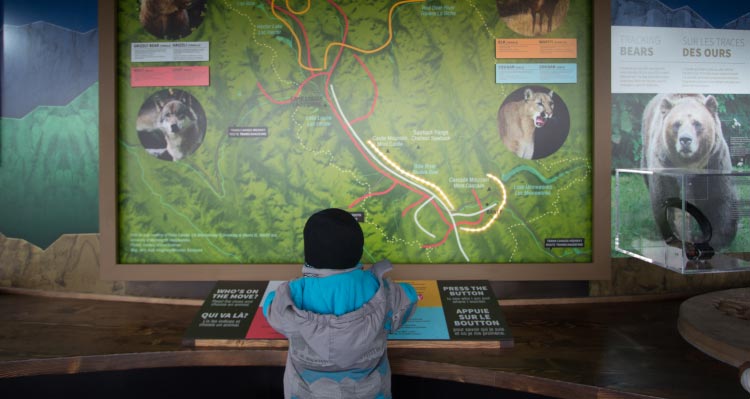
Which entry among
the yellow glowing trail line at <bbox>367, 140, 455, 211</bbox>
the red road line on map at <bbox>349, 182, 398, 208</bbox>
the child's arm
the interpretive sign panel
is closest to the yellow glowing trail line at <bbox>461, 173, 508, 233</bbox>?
the yellow glowing trail line at <bbox>367, 140, 455, 211</bbox>

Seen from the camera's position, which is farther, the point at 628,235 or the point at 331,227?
the point at 628,235

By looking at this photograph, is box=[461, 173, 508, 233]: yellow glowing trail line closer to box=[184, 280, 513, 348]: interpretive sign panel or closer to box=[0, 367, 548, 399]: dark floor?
box=[184, 280, 513, 348]: interpretive sign panel

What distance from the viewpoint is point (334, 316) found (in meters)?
A: 1.59

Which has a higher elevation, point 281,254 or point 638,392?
point 281,254

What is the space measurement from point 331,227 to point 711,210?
1377 millimetres

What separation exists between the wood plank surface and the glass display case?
0.89 feet

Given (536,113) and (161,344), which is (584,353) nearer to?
(536,113)

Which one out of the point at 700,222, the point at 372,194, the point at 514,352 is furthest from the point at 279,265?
the point at 700,222

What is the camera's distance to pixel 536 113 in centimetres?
241

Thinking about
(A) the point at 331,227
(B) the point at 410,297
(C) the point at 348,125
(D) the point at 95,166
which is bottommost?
(B) the point at 410,297

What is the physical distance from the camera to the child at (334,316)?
159 centimetres

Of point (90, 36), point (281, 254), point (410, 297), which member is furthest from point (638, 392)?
point (90, 36)

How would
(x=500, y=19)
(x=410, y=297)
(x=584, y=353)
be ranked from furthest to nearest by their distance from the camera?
(x=500, y=19), (x=584, y=353), (x=410, y=297)

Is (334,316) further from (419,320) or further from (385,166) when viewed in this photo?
(385,166)
